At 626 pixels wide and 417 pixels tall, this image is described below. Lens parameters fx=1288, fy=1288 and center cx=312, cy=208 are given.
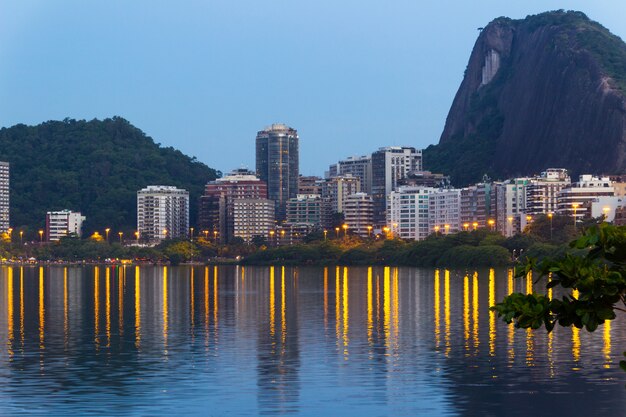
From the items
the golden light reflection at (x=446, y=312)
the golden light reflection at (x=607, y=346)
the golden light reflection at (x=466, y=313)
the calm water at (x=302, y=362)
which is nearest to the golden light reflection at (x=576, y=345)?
the calm water at (x=302, y=362)

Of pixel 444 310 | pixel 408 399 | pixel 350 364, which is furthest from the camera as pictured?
pixel 444 310

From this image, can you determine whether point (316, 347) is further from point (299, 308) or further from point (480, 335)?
point (299, 308)

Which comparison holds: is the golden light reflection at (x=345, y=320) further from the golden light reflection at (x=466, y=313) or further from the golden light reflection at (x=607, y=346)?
the golden light reflection at (x=607, y=346)

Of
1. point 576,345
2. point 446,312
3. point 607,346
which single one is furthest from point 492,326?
point 446,312

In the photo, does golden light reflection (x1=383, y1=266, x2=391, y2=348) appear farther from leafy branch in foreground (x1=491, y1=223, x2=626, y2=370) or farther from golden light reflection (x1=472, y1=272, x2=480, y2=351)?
leafy branch in foreground (x1=491, y1=223, x2=626, y2=370)

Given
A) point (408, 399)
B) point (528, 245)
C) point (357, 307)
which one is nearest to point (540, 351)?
point (408, 399)

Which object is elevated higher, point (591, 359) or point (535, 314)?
point (535, 314)
